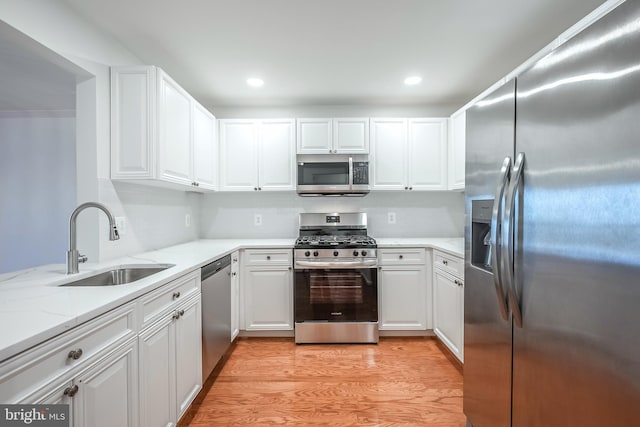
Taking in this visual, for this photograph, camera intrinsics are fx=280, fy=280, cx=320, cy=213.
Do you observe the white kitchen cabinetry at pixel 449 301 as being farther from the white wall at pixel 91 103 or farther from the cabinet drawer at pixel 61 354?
the white wall at pixel 91 103

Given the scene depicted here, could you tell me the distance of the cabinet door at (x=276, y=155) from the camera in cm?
306

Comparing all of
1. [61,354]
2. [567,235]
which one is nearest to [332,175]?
[567,235]

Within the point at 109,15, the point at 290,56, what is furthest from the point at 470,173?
the point at 109,15

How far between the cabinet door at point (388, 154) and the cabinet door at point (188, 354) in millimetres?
2131

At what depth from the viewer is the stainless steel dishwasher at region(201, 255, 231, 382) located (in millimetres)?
1928

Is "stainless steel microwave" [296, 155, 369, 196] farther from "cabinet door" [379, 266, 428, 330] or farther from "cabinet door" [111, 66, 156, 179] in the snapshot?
"cabinet door" [111, 66, 156, 179]

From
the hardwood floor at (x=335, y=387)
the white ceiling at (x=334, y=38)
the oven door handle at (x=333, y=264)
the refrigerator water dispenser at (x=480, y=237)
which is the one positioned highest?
the white ceiling at (x=334, y=38)

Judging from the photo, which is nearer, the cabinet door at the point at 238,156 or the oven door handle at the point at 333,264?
the oven door handle at the point at 333,264

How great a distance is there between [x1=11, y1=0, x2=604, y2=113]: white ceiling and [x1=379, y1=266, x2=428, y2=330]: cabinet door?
185cm

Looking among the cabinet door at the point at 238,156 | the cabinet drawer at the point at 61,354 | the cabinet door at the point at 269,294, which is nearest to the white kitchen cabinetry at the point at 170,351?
the cabinet drawer at the point at 61,354

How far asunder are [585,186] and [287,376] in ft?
7.09

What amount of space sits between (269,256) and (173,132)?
137 cm

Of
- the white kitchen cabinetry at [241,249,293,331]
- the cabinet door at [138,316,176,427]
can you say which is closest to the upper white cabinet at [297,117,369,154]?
the white kitchen cabinetry at [241,249,293,331]

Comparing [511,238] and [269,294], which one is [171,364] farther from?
[511,238]
